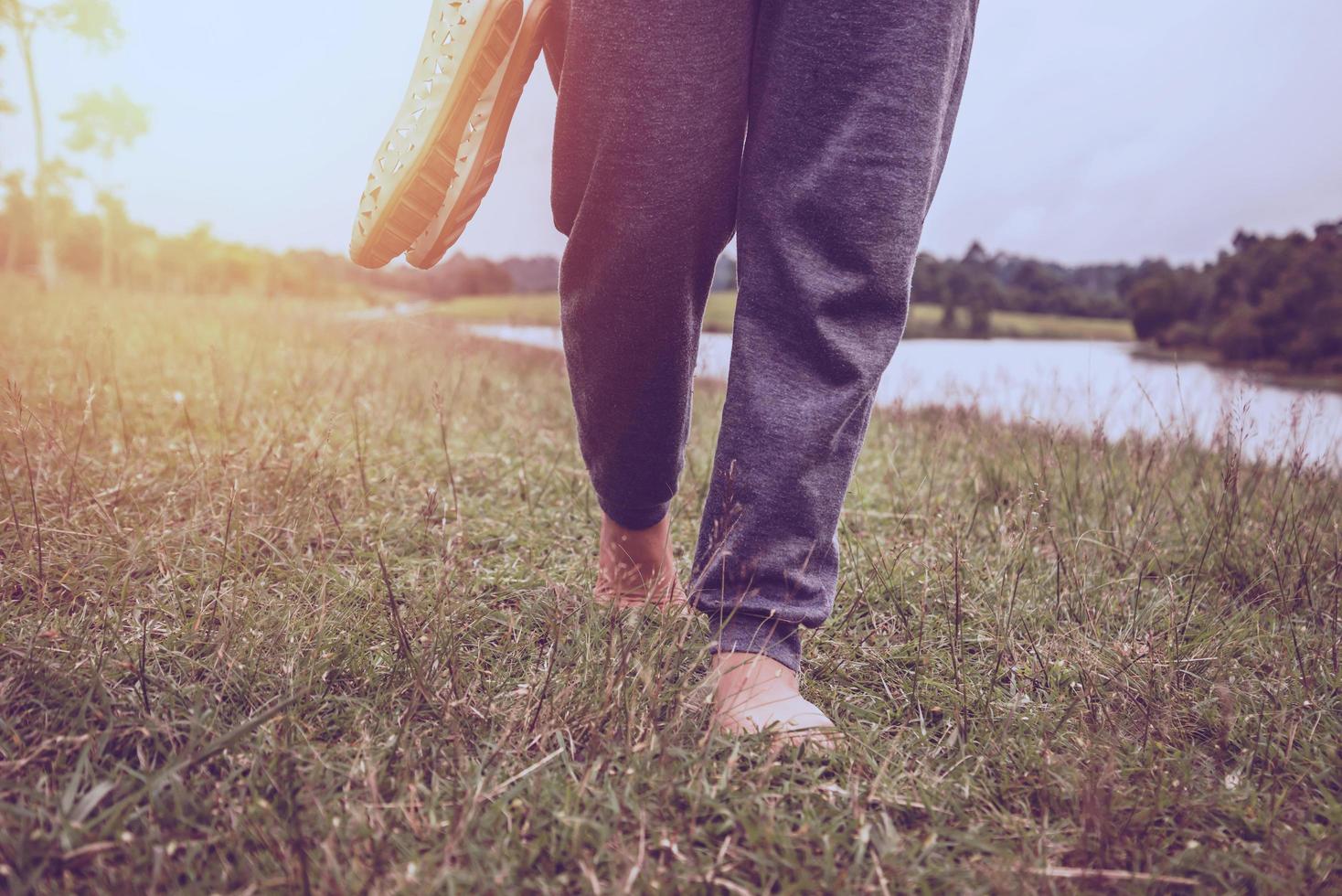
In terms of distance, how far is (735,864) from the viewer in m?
0.79

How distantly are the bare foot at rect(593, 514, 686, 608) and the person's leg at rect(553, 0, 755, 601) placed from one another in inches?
6.9

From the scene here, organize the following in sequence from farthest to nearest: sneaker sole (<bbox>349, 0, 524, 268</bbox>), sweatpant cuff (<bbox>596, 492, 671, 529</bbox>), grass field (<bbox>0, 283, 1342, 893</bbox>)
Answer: sweatpant cuff (<bbox>596, 492, 671, 529</bbox>) → sneaker sole (<bbox>349, 0, 524, 268</bbox>) → grass field (<bbox>0, 283, 1342, 893</bbox>)

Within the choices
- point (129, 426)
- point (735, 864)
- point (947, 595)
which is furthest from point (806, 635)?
point (129, 426)

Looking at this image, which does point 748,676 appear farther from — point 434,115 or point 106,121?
point 106,121

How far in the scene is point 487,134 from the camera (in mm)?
1170

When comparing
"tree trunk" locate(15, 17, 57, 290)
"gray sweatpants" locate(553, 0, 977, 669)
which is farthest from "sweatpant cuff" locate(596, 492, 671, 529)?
"tree trunk" locate(15, 17, 57, 290)

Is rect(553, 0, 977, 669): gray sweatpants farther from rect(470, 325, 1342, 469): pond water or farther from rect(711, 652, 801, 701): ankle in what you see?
rect(470, 325, 1342, 469): pond water

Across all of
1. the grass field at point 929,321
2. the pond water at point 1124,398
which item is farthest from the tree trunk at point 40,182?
the pond water at point 1124,398

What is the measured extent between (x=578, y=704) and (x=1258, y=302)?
59.6 feet

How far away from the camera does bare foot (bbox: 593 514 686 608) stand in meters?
1.40

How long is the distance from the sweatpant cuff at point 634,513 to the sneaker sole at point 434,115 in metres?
0.57

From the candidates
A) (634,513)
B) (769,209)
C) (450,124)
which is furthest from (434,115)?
(634,513)

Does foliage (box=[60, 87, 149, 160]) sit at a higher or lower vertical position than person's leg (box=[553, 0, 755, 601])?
higher

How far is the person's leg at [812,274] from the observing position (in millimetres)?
978
